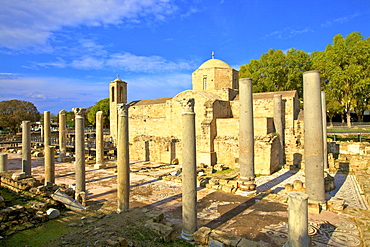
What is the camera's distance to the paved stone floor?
20.1 ft

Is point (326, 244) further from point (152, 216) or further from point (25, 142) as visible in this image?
point (25, 142)

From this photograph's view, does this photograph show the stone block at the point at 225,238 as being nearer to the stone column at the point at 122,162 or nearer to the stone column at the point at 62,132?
the stone column at the point at 122,162

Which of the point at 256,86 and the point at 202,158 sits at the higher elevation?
the point at 256,86

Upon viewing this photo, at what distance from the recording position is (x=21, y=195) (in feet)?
30.2

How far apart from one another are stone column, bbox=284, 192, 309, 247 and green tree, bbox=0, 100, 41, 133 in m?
47.9

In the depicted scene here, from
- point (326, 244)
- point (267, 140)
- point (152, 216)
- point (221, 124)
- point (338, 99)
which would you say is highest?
point (338, 99)

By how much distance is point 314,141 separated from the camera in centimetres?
756

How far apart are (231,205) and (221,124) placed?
386 inches

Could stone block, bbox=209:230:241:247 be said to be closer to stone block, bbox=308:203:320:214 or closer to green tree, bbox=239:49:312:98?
stone block, bbox=308:203:320:214

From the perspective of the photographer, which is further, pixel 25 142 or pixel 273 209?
pixel 25 142

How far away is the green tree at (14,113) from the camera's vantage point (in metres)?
40.6

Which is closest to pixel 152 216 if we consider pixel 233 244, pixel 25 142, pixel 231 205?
pixel 233 244

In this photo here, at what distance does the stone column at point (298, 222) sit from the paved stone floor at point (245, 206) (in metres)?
0.97

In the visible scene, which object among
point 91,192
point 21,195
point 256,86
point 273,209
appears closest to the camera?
point 273,209
